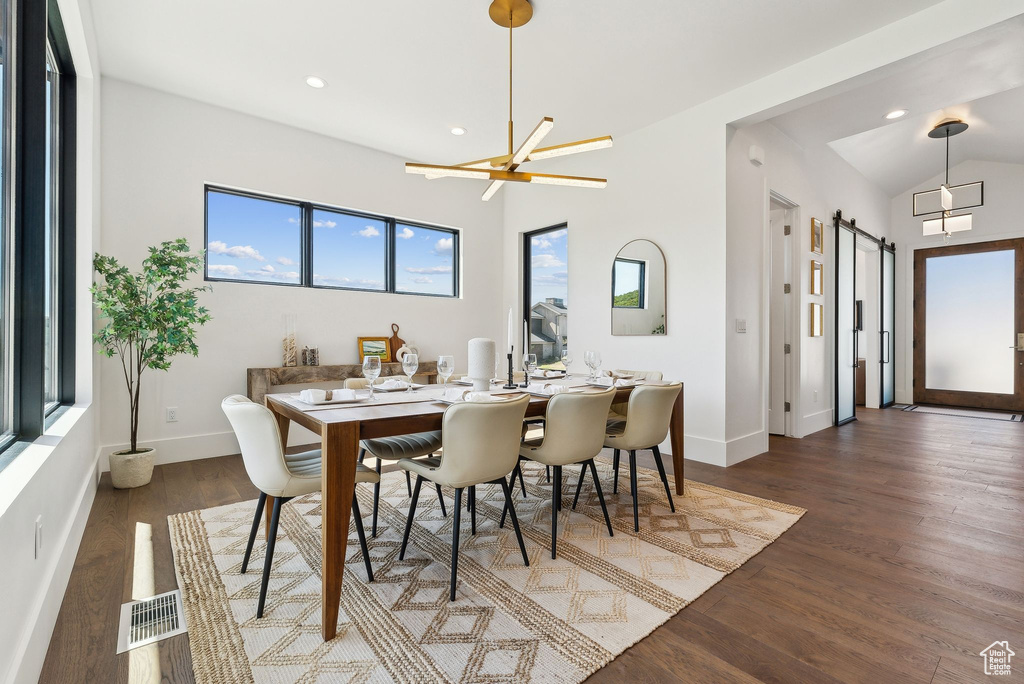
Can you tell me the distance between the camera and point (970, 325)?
668 centimetres

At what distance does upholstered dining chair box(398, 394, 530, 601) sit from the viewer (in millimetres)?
1839

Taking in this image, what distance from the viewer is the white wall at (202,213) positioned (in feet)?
11.6

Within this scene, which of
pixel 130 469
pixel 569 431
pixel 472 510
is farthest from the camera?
pixel 130 469

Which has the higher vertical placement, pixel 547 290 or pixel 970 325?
pixel 547 290

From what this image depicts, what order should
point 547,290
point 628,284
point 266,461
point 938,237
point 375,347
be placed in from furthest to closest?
point 938,237 < point 547,290 < point 375,347 < point 628,284 < point 266,461

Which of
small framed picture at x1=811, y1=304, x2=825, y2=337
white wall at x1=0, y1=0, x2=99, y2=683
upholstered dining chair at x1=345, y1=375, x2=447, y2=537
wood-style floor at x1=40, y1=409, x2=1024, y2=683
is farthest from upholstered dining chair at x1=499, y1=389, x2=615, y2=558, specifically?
small framed picture at x1=811, y1=304, x2=825, y2=337

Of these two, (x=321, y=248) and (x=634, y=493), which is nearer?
(x=634, y=493)

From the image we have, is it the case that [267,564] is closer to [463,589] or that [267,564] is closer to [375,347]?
[463,589]

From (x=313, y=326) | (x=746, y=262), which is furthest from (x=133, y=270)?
(x=746, y=262)

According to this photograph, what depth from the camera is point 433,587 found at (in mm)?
1908

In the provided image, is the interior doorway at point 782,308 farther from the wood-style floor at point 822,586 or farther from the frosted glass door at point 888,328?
the frosted glass door at point 888,328

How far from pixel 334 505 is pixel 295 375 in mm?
2826

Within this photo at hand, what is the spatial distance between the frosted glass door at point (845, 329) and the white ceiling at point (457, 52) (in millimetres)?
3058

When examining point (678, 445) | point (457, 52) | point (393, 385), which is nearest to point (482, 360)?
point (393, 385)
